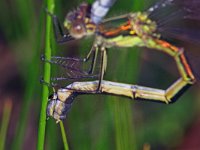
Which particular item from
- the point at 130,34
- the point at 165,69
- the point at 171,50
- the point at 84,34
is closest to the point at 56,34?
the point at 84,34

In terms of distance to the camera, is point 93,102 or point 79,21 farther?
point 93,102

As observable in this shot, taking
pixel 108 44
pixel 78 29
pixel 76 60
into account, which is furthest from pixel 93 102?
pixel 78 29

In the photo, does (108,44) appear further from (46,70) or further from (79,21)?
(46,70)

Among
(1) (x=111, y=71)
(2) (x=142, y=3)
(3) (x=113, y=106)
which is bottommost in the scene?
(3) (x=113, y=106)

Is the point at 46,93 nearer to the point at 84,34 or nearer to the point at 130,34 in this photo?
the point at 84,34

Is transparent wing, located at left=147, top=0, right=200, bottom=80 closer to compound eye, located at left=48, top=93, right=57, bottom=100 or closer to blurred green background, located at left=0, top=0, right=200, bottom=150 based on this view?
blurred green background, located at left=0, top=0, right=200, bottom=150

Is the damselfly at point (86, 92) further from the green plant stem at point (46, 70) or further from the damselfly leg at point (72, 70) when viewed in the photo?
the green plant stem at point (46, 70)
